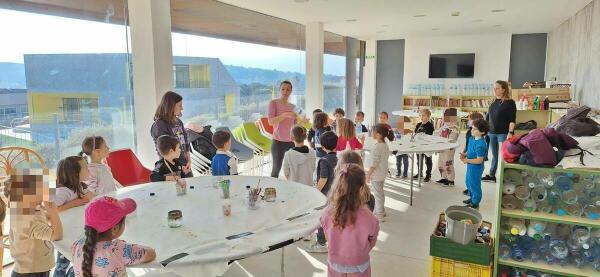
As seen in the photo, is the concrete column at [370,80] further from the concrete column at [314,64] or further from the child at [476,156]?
the child at [476,156]

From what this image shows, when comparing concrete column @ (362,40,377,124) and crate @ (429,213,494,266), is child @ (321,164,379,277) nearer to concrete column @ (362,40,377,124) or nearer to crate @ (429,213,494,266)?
crate @ (429,213,494,266)

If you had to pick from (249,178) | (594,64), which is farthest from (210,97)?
(594,64)

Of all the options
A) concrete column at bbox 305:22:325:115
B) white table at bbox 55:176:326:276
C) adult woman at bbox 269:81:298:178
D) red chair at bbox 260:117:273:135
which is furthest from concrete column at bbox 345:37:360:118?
white table at bbox 55:176:326:276

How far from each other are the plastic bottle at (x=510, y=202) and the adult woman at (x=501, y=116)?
3.20 m

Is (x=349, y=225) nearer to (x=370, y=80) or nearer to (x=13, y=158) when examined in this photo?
(x=13, y=158)

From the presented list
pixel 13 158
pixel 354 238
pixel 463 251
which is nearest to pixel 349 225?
pixel 354 238

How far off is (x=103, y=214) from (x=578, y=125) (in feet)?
12.2

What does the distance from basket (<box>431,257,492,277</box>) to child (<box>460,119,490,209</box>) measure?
1974mm

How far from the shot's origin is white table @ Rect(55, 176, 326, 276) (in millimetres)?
1830

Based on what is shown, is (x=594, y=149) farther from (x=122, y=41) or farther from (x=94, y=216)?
(x=122, y=41)

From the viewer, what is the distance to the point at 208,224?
2207mm

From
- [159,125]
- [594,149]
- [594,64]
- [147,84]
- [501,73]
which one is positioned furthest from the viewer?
[501,73]

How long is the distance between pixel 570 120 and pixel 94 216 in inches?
153

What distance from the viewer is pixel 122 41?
4.46 metres
